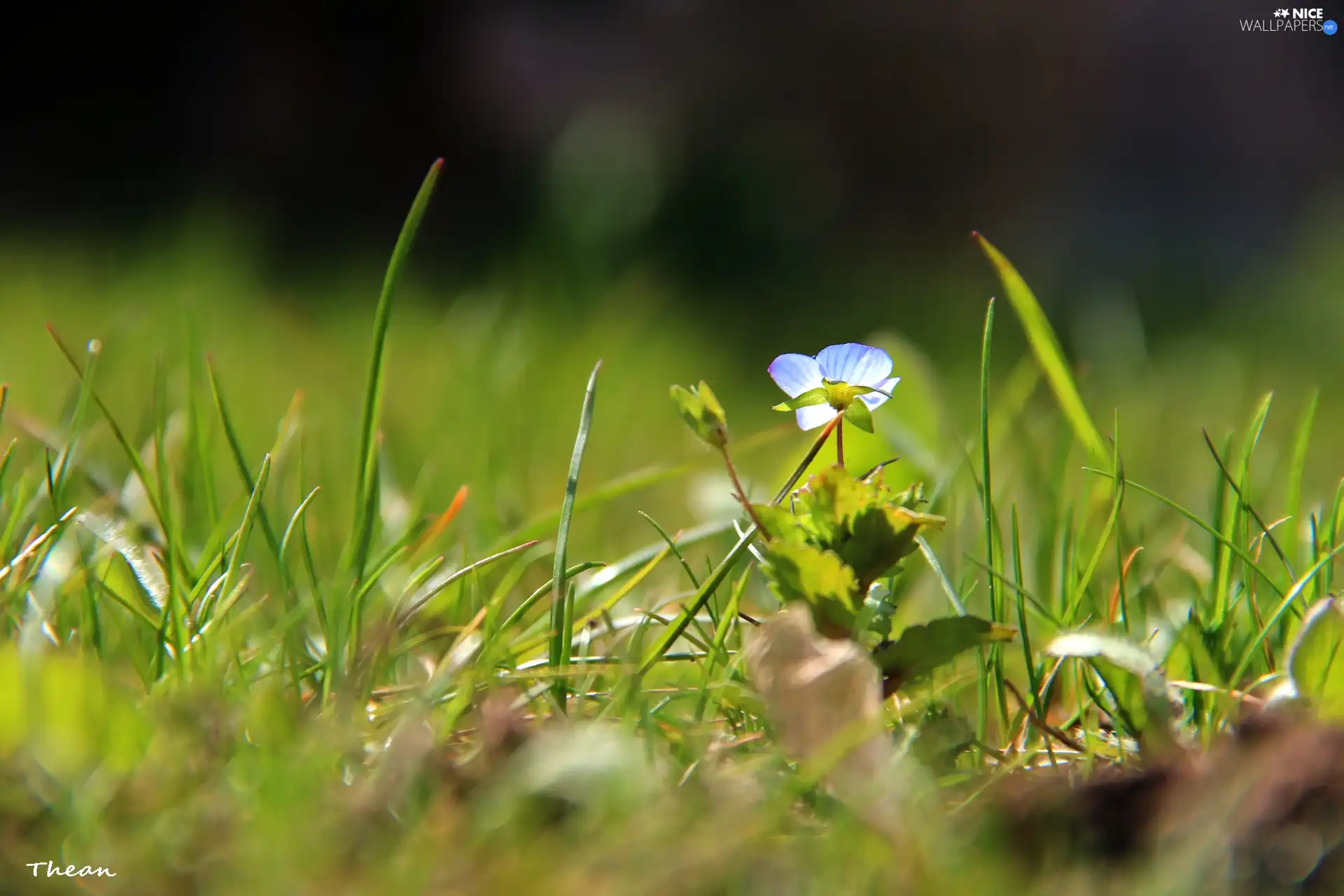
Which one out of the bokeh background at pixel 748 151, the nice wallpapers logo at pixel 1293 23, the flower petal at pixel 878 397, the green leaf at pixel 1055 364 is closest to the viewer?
the flower petal at pixel 878 397

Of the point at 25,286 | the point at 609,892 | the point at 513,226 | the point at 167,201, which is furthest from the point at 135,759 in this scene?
the point at 167,201

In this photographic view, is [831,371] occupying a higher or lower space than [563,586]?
higher

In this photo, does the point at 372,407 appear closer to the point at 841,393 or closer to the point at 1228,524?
the point at 841,393

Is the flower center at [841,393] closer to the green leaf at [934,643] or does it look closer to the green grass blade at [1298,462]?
the green leaf at [934,643]

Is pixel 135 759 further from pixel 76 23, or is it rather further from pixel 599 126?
pixel 76 23

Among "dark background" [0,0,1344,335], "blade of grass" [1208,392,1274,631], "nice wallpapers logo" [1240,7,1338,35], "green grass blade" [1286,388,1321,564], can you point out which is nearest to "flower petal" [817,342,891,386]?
"blade of grass" [1208,392,1274,631]

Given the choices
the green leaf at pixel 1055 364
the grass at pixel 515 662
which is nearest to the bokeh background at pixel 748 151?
the grass at pixel 515 662

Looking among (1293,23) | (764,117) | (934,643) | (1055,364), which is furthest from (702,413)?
(1293,23)
